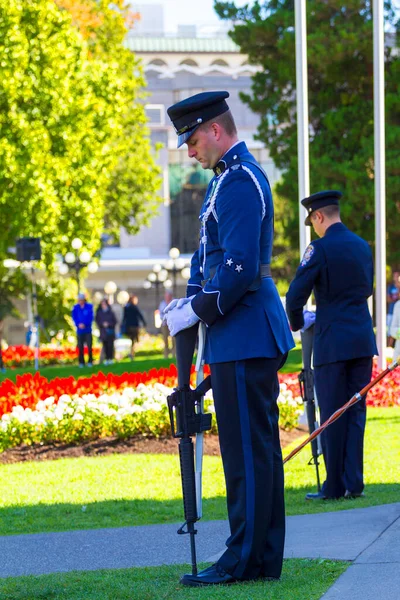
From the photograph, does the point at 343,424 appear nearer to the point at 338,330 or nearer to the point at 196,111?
Answer: the point at 338,330

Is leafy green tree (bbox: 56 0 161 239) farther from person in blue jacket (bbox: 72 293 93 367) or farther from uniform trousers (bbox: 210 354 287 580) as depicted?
A: uniform trousers (bbox: 210 354 287 580)

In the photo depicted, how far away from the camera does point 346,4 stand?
29344mm

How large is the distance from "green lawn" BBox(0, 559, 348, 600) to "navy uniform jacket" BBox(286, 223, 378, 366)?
235 centimetres

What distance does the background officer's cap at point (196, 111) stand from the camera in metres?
4.75

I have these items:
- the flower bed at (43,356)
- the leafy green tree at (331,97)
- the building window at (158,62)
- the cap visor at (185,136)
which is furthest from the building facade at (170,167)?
the cap visor at (185,136)

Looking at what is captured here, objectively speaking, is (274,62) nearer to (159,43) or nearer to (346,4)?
(346,4)

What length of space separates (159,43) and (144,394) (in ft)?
227

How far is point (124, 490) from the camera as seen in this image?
29.0ft

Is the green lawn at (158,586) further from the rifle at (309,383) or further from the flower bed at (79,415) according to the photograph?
the flower bed at (79,415)

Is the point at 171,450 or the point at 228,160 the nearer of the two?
Answer: the point at 228,160

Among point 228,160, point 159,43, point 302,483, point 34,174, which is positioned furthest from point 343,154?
point 159,43

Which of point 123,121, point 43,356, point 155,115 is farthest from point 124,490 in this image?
point 155,115

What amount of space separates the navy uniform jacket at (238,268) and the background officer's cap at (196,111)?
0.18 metres

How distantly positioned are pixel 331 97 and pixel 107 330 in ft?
28.8
